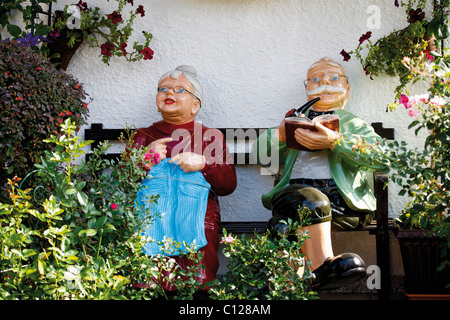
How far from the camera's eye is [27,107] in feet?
12.1

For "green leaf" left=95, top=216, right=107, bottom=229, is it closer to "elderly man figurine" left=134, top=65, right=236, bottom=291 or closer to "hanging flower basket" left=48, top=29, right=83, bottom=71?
"elderly man figurine" left=134, top=65, right=236, bottom=291

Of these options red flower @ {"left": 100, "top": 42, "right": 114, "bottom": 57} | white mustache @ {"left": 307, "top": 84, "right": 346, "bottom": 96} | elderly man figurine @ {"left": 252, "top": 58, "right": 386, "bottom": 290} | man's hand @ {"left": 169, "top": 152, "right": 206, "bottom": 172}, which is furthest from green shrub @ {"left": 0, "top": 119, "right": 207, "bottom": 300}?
red flower @ {"left": 100, "top": 42, "right": 114, "bottom": 57}

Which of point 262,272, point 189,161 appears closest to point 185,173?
point 189,161

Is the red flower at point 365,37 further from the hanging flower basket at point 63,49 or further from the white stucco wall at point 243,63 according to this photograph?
the hanging flower basket at point 63,49

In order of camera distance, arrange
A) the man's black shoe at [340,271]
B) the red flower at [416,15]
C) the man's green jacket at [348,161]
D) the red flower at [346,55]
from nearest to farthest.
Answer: the man's black shoe at [340,271]
the man's green jacket at [348,161]
the red flower at [416,15]
the red flower at [346,55]

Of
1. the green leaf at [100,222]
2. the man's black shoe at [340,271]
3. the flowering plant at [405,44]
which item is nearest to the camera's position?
the green leaf at [100,222]

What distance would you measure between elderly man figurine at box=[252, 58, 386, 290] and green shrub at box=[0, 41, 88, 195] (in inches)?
50.1

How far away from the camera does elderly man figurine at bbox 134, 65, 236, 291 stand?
4.01 m

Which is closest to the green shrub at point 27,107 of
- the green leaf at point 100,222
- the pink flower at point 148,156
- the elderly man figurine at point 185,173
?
the pink flower at point 148,156

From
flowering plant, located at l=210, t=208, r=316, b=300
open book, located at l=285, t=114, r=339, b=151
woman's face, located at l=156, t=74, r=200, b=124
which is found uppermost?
woman's face, located at l=156, t=74, r=200, b=124

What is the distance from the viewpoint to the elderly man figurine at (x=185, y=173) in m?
4.01

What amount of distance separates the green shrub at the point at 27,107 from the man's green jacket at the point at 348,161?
1241mm

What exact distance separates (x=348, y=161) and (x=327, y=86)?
1.83ft
